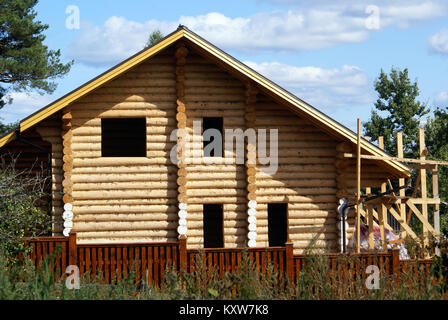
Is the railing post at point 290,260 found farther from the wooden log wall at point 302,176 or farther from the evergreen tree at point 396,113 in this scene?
the evergreen tree at point 396,113

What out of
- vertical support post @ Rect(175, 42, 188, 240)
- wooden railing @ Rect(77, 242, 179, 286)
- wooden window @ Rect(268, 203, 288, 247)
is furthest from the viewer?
wooden window @ Rect(268, 203, 288, 247)

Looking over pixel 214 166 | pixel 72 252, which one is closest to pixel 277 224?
pixel 214 166

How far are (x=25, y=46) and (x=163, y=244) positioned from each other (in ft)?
70.3

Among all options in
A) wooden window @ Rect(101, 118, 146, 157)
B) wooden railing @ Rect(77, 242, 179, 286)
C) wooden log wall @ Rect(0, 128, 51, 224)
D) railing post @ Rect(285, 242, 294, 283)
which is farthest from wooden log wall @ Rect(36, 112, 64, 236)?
railing post @ Rect(285, 242, 294, 283)

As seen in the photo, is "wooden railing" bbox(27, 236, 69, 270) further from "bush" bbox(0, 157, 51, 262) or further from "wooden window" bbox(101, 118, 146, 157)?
"wooden window" bbox(101, 118, 146, 157)

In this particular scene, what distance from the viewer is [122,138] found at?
20.9 meters

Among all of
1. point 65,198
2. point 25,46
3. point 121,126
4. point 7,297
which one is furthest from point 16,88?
point 7,297

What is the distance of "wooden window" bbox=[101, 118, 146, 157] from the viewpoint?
68.8 feet

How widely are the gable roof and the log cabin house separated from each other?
0.14m

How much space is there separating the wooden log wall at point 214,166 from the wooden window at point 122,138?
2526 millimetres

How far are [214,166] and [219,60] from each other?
118 inches

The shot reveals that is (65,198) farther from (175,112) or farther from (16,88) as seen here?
(16,88)

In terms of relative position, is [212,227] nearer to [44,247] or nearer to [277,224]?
[277,224]

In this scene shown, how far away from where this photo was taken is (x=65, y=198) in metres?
18.5
